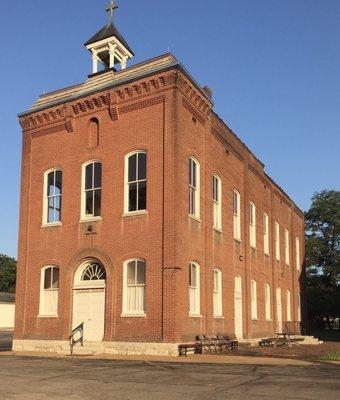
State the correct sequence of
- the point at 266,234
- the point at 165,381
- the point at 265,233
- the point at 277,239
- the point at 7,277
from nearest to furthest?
the point at 165,381 → the point at 265,233 → the point at 266,234 → the point at 277,239 → the point at 7,277

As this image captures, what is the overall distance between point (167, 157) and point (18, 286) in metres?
8.80

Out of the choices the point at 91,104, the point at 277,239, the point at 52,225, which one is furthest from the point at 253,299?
the point at 91,104

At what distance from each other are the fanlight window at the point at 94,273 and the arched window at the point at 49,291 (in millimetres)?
1434

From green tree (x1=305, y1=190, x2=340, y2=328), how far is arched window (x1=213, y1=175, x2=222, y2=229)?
32249 millimetres

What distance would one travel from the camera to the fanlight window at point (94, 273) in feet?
71.6

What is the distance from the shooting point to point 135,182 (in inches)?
851

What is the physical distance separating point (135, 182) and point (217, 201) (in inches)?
197

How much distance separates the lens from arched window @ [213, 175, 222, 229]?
2478 centimetres

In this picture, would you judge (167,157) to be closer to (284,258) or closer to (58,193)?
(58,193)

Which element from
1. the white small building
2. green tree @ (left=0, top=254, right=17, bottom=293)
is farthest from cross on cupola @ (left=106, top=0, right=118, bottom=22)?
green tree @ (left=0, top=254, right=17, bottom=293)

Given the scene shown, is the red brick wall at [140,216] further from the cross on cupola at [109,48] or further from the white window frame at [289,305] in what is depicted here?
the white window frame at [289,305]

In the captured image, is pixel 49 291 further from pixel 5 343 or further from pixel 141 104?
pixel 5 343

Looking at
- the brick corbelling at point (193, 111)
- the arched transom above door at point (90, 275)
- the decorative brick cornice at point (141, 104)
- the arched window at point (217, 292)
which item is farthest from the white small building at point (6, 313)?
the brick corbelling at point (193, 111)

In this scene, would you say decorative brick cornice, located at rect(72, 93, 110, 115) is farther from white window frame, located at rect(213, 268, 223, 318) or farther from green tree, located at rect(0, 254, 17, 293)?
green tree, located at rect(0, 254, 17, 293)
